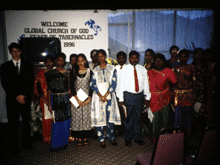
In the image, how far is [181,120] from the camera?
2.75m

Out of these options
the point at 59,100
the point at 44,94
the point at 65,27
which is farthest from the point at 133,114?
the point at 65,27

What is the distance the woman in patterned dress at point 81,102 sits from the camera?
2.60 metres

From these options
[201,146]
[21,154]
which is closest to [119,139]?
[21,154]

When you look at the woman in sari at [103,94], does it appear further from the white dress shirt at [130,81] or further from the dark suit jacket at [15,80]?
the dark suit jacket at [15,80]

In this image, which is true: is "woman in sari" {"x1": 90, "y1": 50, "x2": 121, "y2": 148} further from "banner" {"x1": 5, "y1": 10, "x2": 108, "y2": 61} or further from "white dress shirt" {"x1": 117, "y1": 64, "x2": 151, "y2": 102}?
"banner" {"x1": 5, "y1": 10, "x2": 108, "y2": 61}

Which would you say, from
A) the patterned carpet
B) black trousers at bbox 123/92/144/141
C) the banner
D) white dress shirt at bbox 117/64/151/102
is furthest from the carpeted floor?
the banner

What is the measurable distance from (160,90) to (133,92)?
51cm

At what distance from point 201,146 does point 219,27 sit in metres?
0.94

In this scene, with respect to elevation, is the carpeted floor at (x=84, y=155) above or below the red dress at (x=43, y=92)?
below

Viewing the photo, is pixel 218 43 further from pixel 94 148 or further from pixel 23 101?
pixel 23 101

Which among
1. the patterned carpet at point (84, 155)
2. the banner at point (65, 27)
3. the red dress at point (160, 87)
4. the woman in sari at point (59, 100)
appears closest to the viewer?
the patterned carpet at point (84, 155)

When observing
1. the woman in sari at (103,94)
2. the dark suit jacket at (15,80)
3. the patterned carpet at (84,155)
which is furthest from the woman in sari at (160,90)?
the dark suit jacket at (15,80)

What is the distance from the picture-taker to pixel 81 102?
262cm
